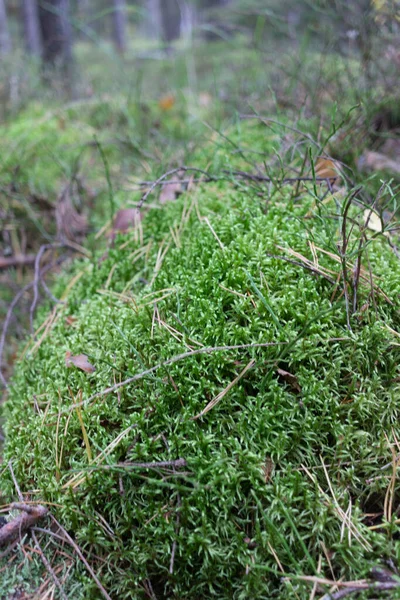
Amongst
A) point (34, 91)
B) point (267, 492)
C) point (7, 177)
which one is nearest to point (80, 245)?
point (7, 177)

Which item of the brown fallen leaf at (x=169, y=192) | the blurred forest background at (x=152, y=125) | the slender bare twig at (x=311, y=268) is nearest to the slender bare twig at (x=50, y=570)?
the blurred forest background at (x=152, y=125)

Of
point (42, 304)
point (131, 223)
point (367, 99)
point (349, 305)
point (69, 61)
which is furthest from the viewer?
point (69, 61)

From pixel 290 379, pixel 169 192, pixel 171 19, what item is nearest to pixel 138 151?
pixel 169 192

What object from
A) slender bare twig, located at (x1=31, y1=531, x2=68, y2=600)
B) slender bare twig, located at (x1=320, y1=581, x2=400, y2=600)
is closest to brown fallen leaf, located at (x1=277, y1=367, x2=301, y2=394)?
slender bare twig, located at (x1=320, y1=581, x2=400, y2=600)

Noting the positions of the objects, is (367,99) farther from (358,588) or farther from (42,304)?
(358,588)

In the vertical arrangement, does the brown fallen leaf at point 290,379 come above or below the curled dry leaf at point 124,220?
below

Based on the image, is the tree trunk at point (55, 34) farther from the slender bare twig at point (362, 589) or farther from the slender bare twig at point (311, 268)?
the slender bare twig at point (362, 589)
